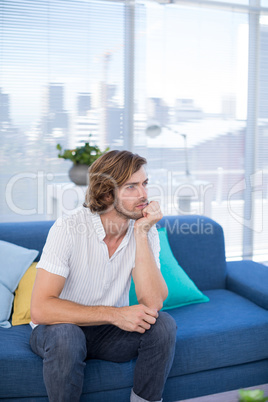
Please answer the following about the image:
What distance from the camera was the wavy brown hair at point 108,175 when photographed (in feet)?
6.36

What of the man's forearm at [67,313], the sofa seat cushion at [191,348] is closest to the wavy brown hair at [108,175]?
the man's forearm at [67,313]

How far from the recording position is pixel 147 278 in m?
1.96

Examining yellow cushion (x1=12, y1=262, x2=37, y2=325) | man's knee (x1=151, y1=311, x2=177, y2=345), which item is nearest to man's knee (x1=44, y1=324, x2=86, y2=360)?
man's knee (x1=151, y1=311, x2=177, y2=345)

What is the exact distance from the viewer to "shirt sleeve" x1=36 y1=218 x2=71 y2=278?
1798 millimetres

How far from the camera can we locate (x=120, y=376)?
74.0 inches

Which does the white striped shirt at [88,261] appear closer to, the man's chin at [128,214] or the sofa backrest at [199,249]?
the man's chin at [128,214]

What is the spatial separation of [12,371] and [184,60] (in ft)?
10.4

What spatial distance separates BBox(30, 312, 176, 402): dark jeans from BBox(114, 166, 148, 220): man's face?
1.49 feet

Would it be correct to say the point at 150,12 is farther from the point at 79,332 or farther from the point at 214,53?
the point at 79,332

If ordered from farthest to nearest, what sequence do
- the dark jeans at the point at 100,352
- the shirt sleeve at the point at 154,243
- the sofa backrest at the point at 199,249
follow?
1. the sofa backrest at the point at 199,249
2. the shirt sleeve at the point at 154,243
3. the dark jeans at the point at 100,352

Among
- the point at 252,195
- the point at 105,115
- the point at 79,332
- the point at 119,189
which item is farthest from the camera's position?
the point at 252,195

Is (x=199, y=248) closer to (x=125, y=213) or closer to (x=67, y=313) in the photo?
(x=125, y=213)

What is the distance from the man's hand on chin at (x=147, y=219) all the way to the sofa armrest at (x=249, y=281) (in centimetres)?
83

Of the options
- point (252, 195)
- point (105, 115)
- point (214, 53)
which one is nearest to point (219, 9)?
point (214, 53)
